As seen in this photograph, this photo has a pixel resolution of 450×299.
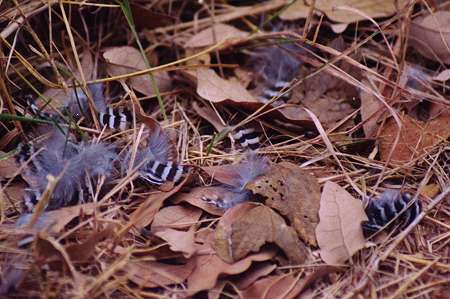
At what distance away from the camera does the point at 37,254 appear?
123 centimetres

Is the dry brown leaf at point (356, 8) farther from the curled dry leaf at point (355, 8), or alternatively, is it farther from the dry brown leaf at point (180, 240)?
the dry brown leaf at point (180, 240)

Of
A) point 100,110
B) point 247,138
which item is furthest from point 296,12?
point 100,110

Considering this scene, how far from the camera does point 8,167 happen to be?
1.53m

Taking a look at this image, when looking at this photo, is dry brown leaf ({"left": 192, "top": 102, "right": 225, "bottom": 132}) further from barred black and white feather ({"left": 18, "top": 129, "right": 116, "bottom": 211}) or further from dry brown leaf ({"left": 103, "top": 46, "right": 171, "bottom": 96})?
barred black and white feather ({"left": 18, "top": 129, "right": 116, "bottom": 211})

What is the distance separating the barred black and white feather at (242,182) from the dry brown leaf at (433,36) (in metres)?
0.71

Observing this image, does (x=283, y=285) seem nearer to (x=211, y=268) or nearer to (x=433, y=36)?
(x=211, y=268)

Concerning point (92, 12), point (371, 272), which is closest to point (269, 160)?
point (371, 272)

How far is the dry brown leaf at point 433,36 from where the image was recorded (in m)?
1.83

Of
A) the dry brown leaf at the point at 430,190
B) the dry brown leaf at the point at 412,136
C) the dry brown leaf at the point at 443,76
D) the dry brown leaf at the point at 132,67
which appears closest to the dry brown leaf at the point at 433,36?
the dry brown leaf at the point at 443,76

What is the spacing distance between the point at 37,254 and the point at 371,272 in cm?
73

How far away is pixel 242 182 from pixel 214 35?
0.65 m

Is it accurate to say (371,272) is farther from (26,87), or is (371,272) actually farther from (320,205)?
(26,87)

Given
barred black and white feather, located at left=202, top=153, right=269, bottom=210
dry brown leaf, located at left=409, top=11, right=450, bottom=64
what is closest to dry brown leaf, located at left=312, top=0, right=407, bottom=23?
dry brown leaf, located at left=409, top=11, right=450, bottom=64

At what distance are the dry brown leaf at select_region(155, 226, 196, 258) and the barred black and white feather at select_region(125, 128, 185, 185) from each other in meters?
0.17
